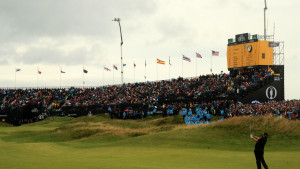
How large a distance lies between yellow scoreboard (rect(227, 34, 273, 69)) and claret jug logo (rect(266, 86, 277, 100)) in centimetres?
661

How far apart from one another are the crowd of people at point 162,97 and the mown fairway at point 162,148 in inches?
416

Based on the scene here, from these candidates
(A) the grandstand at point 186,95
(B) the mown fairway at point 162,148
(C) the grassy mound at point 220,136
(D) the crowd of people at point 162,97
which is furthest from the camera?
(A) the grandstand at point 186,95

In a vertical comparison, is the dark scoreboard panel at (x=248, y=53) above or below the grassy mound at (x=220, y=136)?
above

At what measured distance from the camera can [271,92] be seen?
6769 centimetres

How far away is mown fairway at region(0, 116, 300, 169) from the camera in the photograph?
82.9 feet

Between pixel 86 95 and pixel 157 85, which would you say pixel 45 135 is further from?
pixel 86 95

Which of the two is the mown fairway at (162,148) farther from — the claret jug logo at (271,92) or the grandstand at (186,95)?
the claret jug logo at (271,92)

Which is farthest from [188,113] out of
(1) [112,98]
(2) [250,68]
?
(1) [112,98]

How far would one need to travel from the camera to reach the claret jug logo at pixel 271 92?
67.1m

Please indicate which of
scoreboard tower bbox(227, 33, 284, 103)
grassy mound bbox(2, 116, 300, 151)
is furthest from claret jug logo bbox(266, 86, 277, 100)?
grassy mound bbox(2, 116, 300, 151)

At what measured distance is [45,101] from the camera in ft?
307

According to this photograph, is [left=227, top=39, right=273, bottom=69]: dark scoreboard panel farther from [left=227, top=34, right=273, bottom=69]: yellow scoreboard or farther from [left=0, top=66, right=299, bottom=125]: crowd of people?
[left=0, top=66, right=299, bottom=125]: crowd of people

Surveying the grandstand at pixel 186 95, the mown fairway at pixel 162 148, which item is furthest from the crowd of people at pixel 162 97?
the mown fairway at pixel 162 148

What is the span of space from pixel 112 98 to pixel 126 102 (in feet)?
29.5
